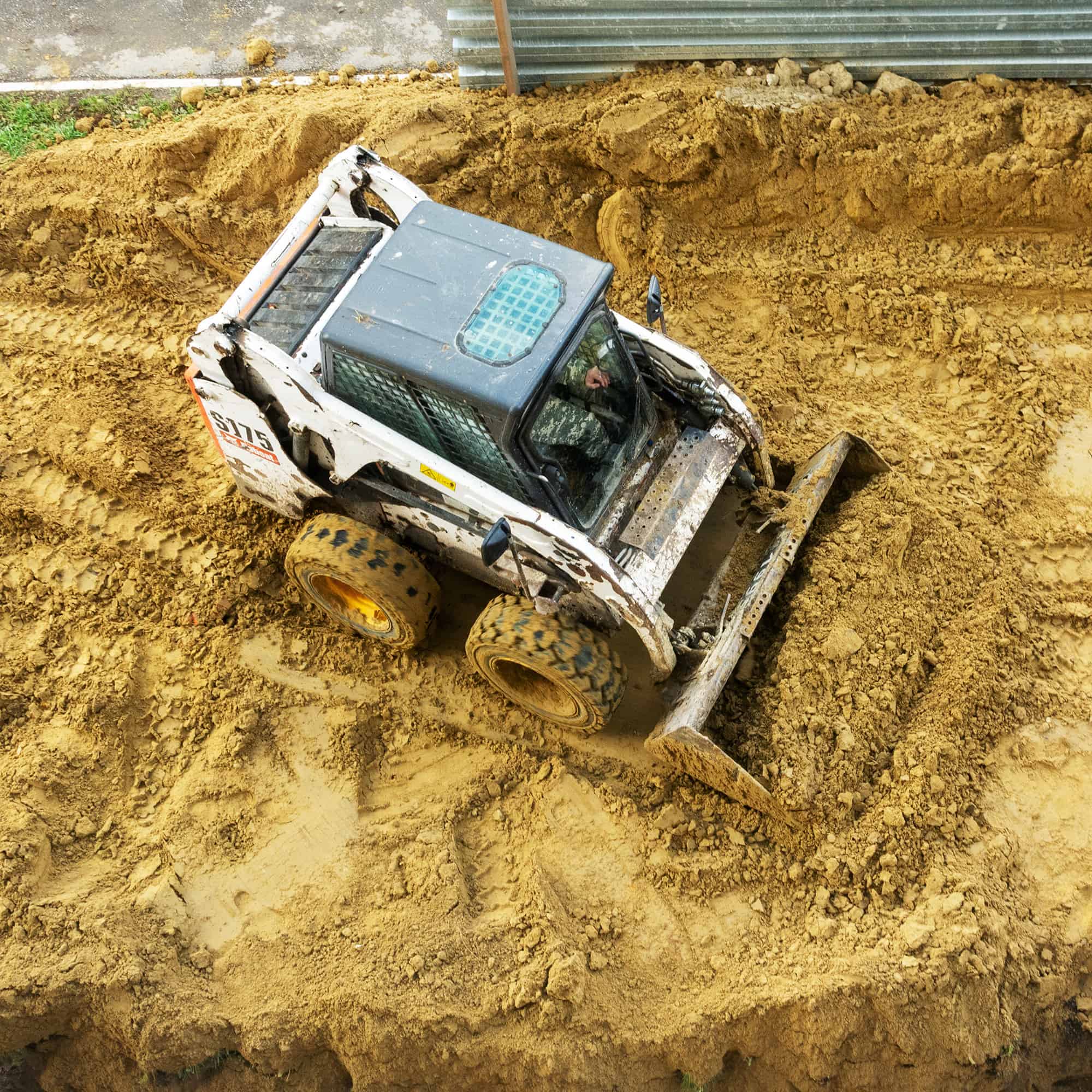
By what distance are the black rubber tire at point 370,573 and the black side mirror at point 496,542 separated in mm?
921

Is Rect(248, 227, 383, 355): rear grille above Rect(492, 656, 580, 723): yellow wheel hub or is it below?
above

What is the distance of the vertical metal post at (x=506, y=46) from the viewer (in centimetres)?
707

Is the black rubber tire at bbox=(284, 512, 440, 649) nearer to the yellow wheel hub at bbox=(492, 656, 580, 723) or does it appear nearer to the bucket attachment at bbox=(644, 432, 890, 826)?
the yellow wheel hub at bbox=(492, 656, 580, 723)

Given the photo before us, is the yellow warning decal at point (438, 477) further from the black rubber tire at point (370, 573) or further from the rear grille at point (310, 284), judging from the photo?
the rear grille at point (310, 284)

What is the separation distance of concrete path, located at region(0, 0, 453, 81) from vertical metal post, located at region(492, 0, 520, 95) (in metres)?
1.27

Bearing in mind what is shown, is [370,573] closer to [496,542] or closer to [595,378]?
[496,542]

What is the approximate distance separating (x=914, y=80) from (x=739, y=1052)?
22.0 feet

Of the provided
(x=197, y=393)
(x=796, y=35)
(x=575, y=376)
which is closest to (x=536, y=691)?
(x=575, y=376)

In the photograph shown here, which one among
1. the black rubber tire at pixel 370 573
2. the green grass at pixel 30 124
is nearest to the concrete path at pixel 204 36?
the green grass at pixel 30 124

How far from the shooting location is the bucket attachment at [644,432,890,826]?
15.6ft

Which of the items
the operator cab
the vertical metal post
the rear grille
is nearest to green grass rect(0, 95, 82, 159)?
the vertical metal post

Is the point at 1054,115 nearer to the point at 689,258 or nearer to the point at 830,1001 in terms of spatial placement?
the point at 689,258

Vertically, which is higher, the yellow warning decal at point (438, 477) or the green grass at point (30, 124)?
the green grass at point (30, 124)

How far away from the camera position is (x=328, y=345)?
4.72 metres
